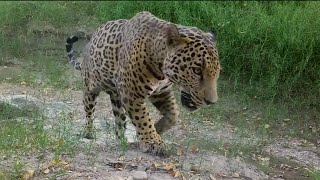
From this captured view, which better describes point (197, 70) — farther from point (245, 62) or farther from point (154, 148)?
point (245, 62)

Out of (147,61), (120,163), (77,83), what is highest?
(147,61)

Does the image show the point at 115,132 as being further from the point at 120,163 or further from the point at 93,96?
the point at 120,163

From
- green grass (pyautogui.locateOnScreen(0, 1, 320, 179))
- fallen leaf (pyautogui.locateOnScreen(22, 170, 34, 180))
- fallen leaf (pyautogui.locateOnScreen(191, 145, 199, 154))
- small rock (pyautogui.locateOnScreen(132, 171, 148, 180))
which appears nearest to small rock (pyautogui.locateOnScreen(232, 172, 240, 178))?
fallen leaf (pyautogui.locateOnScreen(191, 145, 199, 154))

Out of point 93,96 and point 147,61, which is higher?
point 147,61

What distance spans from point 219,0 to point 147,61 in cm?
490

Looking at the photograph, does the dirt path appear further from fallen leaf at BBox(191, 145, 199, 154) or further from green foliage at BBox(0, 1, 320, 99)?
green foliage at BBox(0, 1, 320, 99)

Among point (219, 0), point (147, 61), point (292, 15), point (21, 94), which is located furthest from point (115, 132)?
point (219, 0)

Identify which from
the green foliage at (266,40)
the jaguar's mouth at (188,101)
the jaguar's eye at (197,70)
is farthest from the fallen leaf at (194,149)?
the green foliage at (266,40)

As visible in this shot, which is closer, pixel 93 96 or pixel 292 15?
pixel 93 96

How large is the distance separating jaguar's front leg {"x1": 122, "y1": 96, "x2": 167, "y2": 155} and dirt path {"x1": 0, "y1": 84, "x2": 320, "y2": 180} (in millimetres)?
87

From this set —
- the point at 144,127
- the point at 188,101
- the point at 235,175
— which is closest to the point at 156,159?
the point at 144,127

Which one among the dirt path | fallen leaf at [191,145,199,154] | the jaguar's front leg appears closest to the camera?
the dirt path

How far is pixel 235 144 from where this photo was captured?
6723 millimetres

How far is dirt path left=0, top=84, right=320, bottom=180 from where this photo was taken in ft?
15.9
